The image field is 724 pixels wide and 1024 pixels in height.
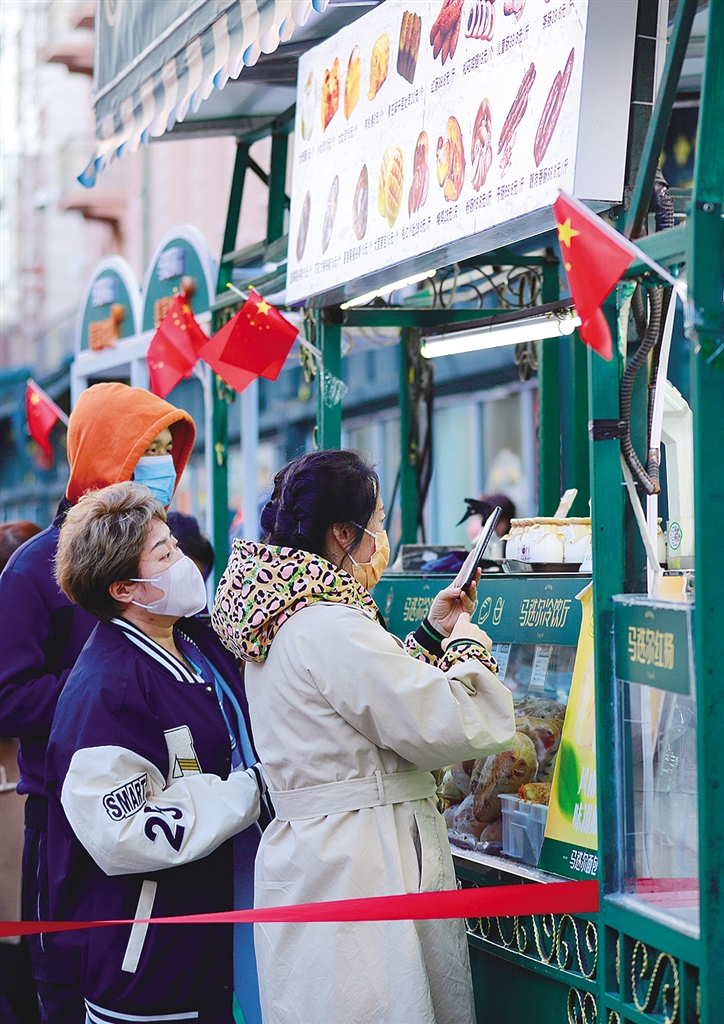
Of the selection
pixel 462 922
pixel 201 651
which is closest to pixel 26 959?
pixel 201 651

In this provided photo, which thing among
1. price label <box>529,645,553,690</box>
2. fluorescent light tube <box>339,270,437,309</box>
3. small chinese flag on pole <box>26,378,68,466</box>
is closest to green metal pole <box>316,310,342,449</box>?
fluorescent light tube <box>339,270,437,309</box>

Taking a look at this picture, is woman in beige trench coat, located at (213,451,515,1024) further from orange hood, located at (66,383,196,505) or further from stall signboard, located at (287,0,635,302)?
orange hood, located at (66,383,196,505)

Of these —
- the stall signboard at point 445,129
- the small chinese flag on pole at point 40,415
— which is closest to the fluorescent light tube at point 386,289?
the stall signboard at point 445,129

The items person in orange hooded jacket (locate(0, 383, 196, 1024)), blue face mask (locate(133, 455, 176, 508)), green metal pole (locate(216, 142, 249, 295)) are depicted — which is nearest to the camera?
person in orange hooded jacket (locate(0, 383, 196, 1024))

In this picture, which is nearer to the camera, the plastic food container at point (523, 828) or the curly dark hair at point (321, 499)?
the curly dark hair at point (321, 499)

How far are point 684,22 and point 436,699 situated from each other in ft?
4.92

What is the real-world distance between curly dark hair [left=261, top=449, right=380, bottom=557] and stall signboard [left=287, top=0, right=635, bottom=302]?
769mm

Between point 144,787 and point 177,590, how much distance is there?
0.54 m

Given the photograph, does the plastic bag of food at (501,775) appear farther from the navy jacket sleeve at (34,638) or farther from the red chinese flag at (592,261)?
the red chinese flag at (592,261)

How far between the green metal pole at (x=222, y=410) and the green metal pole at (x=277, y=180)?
21 centimetres

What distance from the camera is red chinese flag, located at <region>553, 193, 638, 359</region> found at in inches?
92.6

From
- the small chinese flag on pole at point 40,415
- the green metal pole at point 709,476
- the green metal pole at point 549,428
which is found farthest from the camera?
the small chinese flag on pole at point 40,415

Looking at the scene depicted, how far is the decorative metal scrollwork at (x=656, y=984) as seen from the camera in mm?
2379

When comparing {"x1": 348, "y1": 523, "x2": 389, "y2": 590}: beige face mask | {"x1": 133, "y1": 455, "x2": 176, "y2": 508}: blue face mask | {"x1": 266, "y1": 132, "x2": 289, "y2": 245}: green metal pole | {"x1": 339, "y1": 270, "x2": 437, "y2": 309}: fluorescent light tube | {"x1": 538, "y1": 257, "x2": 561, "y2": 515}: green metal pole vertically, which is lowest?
{"x1": 348, "y1": 523, "x2": 389, "y2": 590}: beige face mask
